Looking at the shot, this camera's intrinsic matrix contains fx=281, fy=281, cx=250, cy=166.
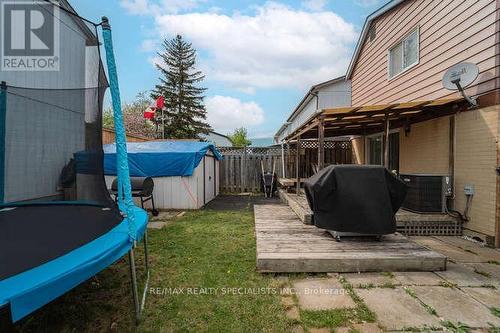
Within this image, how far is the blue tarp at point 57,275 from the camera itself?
140 cm

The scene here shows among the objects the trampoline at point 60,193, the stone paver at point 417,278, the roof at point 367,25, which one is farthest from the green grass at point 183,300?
the roof at point 367,25

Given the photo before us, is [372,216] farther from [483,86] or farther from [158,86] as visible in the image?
[158,86]

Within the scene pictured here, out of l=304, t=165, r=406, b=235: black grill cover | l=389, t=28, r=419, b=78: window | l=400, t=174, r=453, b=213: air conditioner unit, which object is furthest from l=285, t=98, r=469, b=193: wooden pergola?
l=304, t=165, r=406, b=235: black grill cover

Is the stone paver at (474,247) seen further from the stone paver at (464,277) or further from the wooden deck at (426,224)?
the stone paver at (464,277)

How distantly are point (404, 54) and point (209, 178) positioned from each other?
20.9 feet

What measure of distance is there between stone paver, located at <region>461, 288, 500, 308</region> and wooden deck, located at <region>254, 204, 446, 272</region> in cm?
49

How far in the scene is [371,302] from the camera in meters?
2.50

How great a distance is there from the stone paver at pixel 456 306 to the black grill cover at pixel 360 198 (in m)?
1.01

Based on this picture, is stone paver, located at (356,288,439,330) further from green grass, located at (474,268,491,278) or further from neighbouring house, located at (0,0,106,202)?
neighbouring house, located at (0,0,106,202)

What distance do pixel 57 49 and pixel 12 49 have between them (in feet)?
2.27

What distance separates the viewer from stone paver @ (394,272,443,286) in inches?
114

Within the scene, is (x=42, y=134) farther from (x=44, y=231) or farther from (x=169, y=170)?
(x=169, y=170)

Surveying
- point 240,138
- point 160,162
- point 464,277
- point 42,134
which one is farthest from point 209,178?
point 240,138

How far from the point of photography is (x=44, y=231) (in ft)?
8.50
